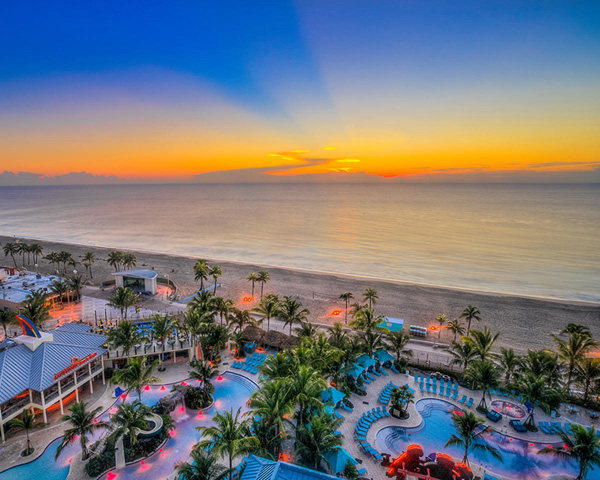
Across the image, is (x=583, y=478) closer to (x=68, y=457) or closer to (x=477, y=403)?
(x=477, y=403)

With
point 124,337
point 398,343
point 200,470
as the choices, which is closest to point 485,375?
point 398,343

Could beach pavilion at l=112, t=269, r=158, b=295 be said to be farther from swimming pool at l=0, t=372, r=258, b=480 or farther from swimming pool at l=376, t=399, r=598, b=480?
swimming pool at l=376, t=399, r=598, b=480

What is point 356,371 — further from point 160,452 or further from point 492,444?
point 160,452

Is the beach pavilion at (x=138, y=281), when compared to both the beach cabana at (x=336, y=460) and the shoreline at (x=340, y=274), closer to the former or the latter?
the shoreline at (x=340, y=274)

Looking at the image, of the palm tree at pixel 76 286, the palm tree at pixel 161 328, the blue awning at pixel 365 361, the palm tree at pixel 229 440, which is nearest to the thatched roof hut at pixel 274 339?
the blue awning at pixel 365 361

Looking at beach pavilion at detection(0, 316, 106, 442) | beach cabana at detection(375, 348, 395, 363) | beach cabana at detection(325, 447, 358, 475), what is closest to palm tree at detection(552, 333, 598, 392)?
beach cabana at detection(375, 348, 395, 363)

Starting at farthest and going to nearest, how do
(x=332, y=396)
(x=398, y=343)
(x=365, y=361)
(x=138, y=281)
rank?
1. (x=138, y=281)
2. (x=398, y=343)
3. (x=365, y=361)
4. (x=332, y=396)
